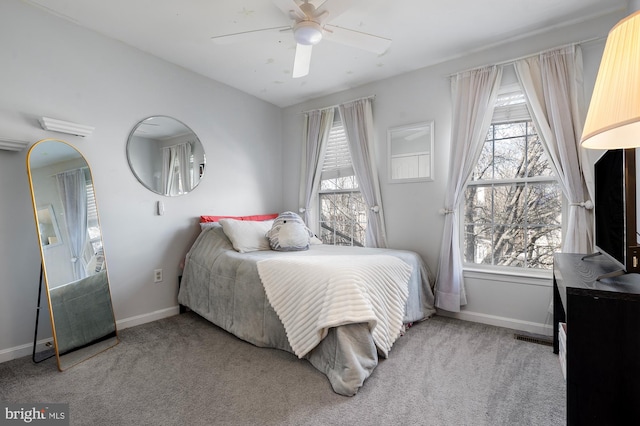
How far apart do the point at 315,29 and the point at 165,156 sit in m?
1.89

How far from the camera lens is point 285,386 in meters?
1.71

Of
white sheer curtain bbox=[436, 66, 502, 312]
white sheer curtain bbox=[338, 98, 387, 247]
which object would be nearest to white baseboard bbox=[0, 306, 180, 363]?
white sheer curtain bbox=[338, 98, 387, 247]

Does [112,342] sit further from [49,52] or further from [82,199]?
[49,52]

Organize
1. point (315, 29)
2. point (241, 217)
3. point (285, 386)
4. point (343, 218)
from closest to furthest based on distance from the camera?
1. point (285, 386)
2. point (315, 29)
3. point (241, 217)
4. point (343, 218)

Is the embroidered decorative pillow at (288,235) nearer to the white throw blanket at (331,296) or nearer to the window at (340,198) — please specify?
the white throw blanket at (331,296)

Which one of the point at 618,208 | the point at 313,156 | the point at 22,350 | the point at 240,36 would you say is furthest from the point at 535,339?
the point at 22,350

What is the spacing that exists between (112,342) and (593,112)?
10.1 ft

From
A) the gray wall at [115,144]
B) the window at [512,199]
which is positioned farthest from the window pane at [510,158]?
the gray wall at [115,144]

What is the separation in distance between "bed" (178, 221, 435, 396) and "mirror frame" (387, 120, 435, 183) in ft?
2.79

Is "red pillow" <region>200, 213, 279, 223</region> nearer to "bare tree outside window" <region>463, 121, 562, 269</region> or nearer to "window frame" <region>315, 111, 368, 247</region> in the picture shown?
"window frame" <region>315, 111, 368, 247</region>

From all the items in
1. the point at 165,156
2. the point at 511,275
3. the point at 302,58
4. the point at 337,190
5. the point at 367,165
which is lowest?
the point at 511,275

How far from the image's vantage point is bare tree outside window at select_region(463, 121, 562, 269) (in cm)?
251

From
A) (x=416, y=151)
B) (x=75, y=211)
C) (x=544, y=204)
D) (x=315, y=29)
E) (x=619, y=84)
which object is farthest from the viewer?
(x=416, y=151)

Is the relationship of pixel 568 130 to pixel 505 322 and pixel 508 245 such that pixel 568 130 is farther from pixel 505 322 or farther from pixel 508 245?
pixel 505 322
